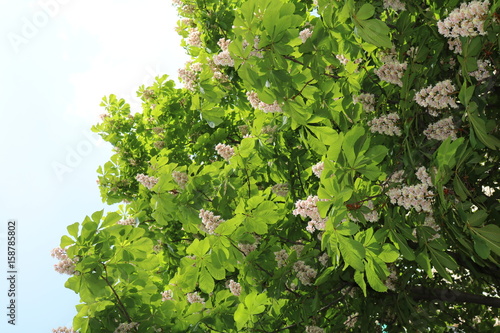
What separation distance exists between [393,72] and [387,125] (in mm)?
355

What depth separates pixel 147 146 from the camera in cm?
802

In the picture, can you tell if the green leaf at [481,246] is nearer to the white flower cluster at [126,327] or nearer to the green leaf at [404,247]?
the green leaf at [404,247]

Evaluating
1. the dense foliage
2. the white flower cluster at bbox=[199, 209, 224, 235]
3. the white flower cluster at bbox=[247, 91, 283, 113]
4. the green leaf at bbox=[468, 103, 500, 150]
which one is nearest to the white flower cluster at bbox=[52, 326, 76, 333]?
the dense foliage

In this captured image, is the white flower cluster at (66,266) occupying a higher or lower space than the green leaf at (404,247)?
higher

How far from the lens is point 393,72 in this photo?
3.10 m

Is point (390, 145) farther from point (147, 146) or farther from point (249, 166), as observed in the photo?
point (147, 146)

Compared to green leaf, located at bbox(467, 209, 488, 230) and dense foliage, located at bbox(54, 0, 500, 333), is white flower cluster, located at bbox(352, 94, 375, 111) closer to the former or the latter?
dense foliage, located at bbox(54, 0, 500, 333)

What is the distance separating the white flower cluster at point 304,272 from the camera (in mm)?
3949

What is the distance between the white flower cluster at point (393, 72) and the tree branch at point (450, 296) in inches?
→ 94.5

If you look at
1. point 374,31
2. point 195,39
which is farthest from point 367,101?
point 195,39

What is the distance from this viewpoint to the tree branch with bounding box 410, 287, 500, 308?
15.1 feet

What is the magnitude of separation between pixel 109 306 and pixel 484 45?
10.4ft

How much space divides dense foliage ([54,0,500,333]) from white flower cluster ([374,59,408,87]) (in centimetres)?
1

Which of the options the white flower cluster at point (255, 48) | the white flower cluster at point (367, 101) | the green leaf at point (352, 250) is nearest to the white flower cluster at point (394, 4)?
the white flower cluster at point (367, 101)
